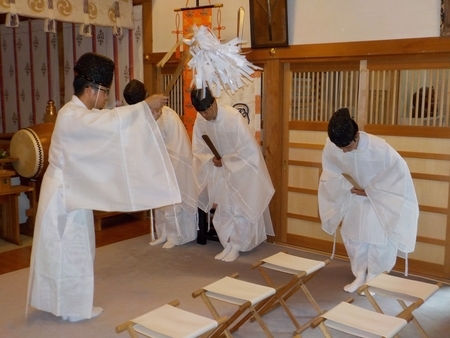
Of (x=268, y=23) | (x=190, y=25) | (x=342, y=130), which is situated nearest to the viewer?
(x=342, y=130)

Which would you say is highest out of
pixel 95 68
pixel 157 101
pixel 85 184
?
pixel 95 68

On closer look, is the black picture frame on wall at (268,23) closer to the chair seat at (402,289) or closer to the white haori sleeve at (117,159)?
the white haori sleeve at (117,159)

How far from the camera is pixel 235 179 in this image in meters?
4.95

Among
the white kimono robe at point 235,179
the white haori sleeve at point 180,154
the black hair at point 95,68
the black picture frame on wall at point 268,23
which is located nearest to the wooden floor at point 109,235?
the white haori sleeve at point 180,154

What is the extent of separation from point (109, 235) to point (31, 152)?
1.21 m

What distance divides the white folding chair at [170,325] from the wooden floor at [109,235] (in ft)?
7.79

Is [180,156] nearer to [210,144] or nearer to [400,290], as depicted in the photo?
[210,144]

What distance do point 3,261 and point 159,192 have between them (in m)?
2.42

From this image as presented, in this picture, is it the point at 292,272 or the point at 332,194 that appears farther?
the point at 332,194

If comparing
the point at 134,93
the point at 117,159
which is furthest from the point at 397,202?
the point at 134,93

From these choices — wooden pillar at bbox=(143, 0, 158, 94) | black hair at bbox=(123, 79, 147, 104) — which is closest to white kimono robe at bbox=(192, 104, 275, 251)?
black hair at bbox=(123, 79, 147, 104)

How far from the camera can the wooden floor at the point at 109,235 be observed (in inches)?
190

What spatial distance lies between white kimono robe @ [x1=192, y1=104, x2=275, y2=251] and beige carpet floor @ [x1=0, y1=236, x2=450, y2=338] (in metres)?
0.27

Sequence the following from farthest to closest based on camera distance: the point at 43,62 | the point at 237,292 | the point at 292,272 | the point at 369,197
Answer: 1. the point at 43,62
2. the point at 369,197
3. the point at 292,272
4. the point at 237,292
